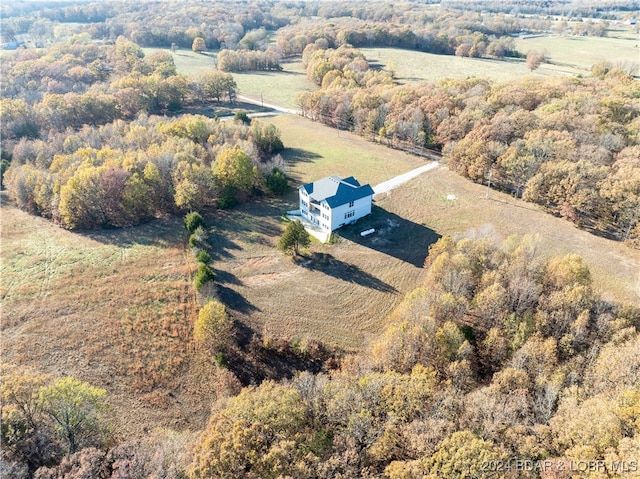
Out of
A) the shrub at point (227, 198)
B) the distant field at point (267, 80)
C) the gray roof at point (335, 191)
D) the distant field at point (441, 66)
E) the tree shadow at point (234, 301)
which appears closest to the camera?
the tree shadow at point (234, 301)

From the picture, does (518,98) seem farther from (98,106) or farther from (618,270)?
(98,106)

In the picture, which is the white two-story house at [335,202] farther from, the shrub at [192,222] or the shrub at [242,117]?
the shrub at [242,117]

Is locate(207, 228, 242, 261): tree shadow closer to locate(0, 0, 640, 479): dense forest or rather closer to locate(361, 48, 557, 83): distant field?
locate(0, 0, 640, 479): dense forest

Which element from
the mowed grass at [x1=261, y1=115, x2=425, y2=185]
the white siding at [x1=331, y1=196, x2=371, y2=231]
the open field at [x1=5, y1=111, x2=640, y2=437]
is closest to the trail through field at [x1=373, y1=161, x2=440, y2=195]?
the mowed grass at [x1=261, y1=115, x2=425, y2=185]

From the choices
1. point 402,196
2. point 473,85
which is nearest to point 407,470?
point 402,196

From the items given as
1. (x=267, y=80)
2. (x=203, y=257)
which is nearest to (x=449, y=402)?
(x=203, y=257)

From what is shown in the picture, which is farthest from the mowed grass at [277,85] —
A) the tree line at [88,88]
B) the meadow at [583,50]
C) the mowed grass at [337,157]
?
the meadow at [583,50]
